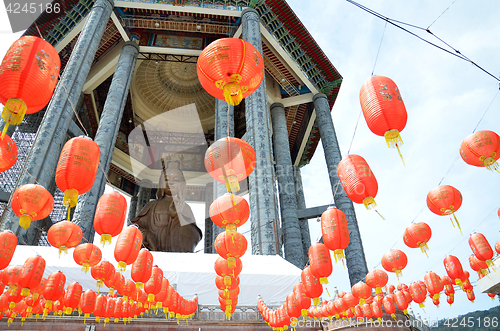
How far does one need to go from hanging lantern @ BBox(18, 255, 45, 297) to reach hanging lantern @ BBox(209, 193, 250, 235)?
11.7 feet

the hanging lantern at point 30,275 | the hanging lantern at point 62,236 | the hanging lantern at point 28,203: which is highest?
A: the hanging lantern at point 28,203

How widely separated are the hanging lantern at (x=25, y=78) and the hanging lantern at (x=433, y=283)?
967 centimetres

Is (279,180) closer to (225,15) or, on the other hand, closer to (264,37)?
(264,37)

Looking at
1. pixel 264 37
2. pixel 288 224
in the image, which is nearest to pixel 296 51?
pixel 264 37

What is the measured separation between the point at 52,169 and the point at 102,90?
9.70 m

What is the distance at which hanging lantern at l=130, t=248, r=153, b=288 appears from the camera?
229 inches

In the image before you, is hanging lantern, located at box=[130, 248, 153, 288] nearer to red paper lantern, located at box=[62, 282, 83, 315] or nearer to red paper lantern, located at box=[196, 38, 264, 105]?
red paper lantern, located at box=[62, 282, 83, 315]

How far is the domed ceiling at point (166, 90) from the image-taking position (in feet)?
62.1

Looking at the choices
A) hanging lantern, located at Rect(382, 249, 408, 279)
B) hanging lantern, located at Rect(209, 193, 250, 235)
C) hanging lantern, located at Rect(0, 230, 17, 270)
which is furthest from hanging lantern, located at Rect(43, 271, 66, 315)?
hanging lantern, located at Rect(382, 249, 408, 279)

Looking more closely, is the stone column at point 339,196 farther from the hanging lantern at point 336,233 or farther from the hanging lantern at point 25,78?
the hanging lantern at point 25,78

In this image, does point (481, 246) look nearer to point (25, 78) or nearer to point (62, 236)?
point (62, 236)

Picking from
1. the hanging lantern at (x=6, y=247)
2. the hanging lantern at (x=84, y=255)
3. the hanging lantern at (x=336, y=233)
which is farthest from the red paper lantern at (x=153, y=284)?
the hanging lantern at (x=336, y=233)

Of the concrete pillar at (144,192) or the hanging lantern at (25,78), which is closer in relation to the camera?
the hanging lantern at (25,78)

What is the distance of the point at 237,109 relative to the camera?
19500mm
